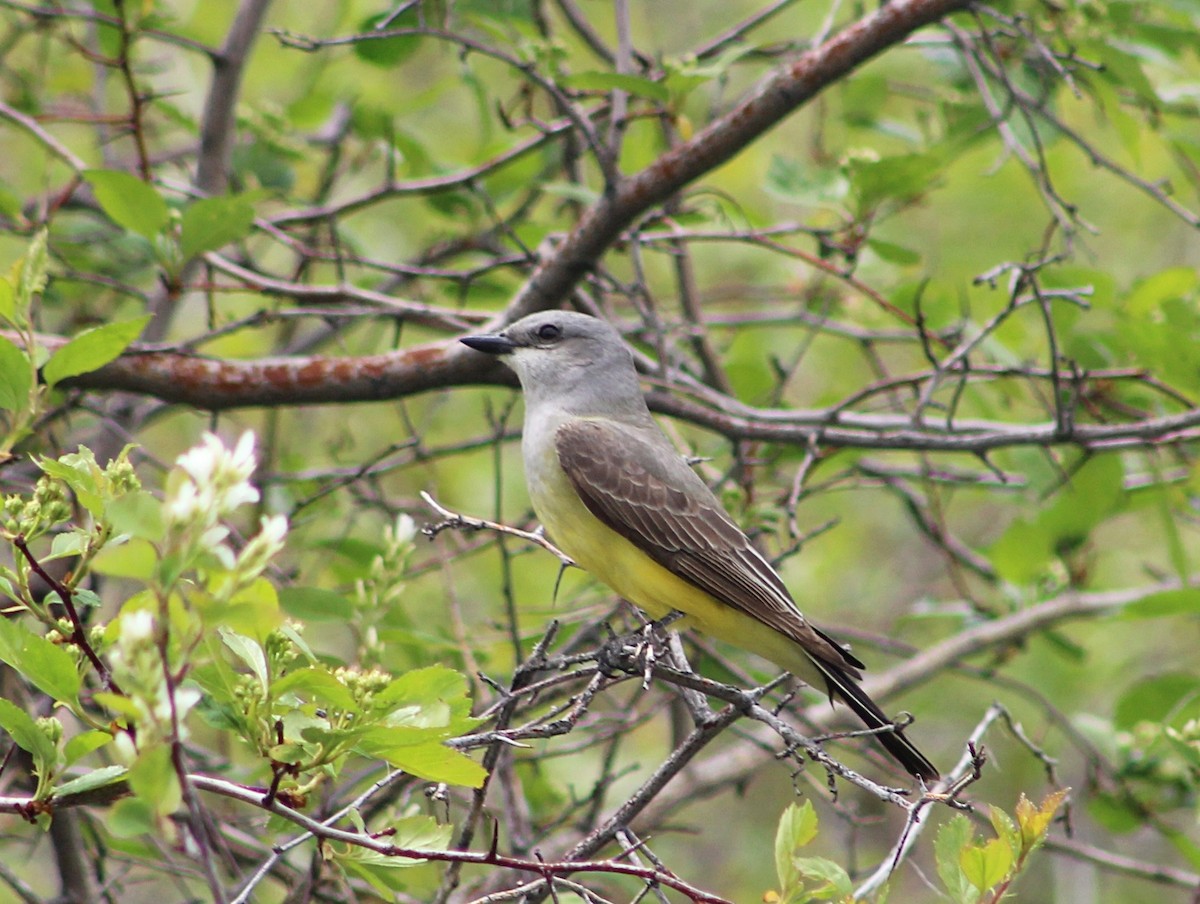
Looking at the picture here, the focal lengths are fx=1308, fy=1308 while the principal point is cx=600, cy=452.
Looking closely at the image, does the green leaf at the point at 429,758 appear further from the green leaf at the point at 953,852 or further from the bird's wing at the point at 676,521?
the bird's wing at the point at 676,521

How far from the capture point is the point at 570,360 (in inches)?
187

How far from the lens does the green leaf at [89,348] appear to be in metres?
2.74

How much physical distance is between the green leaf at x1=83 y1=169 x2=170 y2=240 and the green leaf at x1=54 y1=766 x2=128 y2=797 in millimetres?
1974

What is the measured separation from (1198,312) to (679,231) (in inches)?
75.6

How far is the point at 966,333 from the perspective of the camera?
533cm

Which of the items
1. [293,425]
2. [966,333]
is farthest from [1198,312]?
[293,425]

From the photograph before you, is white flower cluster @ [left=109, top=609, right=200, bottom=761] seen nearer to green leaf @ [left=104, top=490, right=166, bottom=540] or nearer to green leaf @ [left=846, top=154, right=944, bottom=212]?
green leaf @ [left=104, top=490, right=166, bottom=540]

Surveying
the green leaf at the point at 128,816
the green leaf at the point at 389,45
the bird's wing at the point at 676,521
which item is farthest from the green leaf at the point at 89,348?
the green leaf at the point at 389,45

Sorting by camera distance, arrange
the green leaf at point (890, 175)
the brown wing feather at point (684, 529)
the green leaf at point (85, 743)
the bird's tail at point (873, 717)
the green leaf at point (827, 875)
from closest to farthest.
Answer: the green leaf at point (85, 743) → the green leaf at point (827, 875) → the bird's tail at point (873, 717) → the brown wing feather at point (684, 529) → the green leaf at point (890, 175)

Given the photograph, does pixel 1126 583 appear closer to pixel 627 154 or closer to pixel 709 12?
pixel 627 154

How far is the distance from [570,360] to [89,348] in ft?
7.23

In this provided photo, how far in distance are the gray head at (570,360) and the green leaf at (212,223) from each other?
0.86 metres

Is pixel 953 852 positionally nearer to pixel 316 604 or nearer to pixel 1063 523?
pixel 316 604

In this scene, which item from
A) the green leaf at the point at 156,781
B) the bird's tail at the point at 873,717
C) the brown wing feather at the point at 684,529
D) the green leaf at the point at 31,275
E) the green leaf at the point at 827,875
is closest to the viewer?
the green leaf at the point at 156,781
